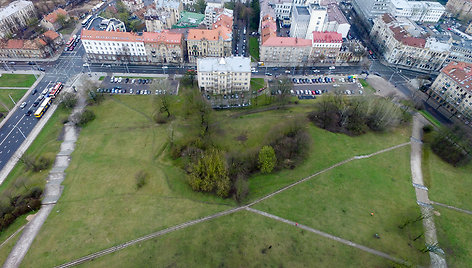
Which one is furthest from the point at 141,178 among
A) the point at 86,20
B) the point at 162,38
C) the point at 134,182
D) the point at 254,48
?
the point at 86,20

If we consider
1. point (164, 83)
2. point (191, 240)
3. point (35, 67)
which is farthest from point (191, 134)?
point (35, 67)

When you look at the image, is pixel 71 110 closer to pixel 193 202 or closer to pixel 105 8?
pixel 193 202

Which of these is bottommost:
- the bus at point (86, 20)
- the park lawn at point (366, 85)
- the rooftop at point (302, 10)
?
the park lawn at point (366, 85)

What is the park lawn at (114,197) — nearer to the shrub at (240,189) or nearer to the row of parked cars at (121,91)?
the shrub at (240,189)

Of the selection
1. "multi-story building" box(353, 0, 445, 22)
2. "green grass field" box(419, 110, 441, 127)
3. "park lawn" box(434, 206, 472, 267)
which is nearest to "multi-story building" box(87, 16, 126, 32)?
"multi-story building" box(353, 0, 445, 22)

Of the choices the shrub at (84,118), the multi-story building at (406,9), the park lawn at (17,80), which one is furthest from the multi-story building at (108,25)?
the multi-story building at (406,9)

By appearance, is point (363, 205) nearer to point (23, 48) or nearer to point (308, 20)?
point (308, 20)
